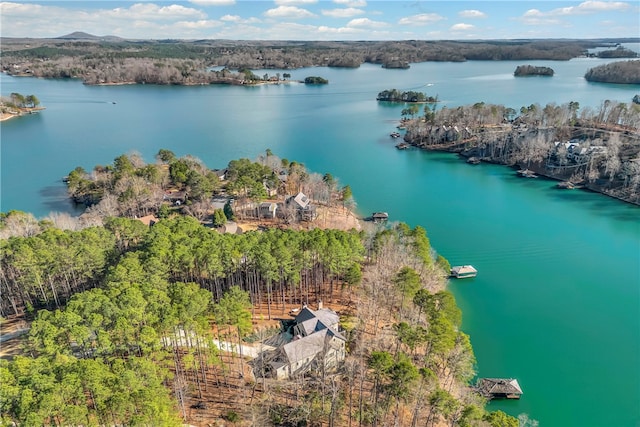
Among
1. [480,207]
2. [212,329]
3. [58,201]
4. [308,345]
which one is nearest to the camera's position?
[308,345]

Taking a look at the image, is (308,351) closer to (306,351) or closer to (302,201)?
(306,351)

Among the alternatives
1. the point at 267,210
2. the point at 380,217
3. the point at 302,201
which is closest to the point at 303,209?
the point at 302,201

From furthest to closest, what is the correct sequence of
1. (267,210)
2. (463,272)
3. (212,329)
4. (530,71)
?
1. (530,71)
2. (267,210)
3. (463,272)
4. (212,329)

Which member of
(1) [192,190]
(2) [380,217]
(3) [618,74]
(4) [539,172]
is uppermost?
(3) [618,74]

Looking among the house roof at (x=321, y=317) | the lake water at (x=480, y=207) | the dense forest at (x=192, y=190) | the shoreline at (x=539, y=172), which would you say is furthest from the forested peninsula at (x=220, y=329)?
the shoreline at (x=539, y=172)

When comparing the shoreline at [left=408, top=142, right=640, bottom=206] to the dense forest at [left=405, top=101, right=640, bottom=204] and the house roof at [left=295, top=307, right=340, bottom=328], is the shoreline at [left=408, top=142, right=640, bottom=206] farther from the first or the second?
the house roof at [left=295, top=307, right=340, bottom=328]

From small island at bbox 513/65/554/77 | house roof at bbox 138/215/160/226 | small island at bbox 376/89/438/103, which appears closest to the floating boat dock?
house roof at bbox 138/215/160/226

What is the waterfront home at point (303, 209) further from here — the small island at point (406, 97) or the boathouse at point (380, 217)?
the small island at point (406, 97)

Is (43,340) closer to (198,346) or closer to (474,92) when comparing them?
(198,346)
